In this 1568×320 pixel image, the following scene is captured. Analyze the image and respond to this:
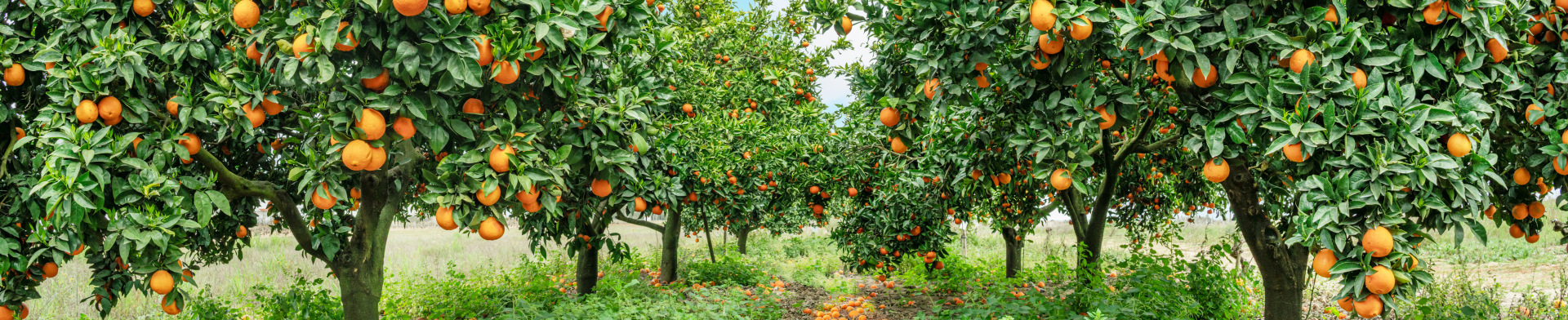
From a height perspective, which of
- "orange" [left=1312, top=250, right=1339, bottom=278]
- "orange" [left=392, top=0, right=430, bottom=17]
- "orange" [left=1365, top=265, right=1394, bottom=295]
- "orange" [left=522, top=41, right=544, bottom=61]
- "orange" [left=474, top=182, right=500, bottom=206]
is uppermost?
"orange" [left=392, top=0, right=430, bottom=17]

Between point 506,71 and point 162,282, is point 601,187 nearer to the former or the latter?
point 506,71

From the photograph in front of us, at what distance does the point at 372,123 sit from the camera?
2.34m

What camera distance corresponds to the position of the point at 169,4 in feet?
11.4

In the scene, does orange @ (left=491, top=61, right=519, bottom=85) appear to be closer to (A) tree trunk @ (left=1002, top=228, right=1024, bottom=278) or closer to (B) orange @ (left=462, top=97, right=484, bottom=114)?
(B) orange @ (left=462, top=97, right=484, bottom=114)

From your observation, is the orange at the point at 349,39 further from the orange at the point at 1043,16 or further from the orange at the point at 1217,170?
the orange at the point at 1217,170

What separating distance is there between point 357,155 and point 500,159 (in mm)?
455

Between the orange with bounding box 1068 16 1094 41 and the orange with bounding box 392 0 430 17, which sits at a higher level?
the orange with bounding box 1068 16 1094 41

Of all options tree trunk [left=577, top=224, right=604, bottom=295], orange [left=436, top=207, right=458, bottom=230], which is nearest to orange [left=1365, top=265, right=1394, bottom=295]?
orange [left=436, top=207, right=458, bottom=230]

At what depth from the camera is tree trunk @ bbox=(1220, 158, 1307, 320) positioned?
12.5 feet

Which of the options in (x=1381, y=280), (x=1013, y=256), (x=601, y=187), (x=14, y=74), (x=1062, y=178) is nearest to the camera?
(x=1381, y=280)

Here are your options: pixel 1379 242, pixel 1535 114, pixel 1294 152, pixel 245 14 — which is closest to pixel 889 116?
pixel 1294 152

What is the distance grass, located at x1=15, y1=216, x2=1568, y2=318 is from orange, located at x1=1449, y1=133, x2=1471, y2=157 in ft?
1.05

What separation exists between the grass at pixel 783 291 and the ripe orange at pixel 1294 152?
483 mm

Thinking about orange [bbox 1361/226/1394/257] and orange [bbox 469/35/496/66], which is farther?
orange [bbox 469/35/496/66]
